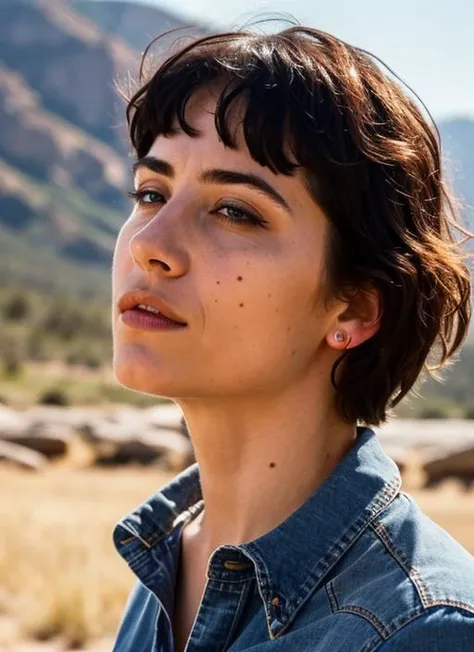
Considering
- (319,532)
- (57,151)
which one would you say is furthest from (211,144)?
(57,151)

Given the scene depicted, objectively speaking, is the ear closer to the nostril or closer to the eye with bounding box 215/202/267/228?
the eye with bounding box 215/202/267/228

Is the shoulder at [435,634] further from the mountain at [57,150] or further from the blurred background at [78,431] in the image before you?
the mountain at [57,150]

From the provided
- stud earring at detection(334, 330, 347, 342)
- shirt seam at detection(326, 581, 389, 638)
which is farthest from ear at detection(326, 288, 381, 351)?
shirt seam at detection(326, 581, 389, 638)

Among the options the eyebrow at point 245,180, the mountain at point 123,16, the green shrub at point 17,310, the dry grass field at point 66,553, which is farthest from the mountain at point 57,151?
the eyebrow at point 245,180

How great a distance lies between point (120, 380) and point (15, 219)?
79915 mm

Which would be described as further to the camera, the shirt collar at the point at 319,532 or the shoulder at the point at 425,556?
the shirt collar at the point at 319,532

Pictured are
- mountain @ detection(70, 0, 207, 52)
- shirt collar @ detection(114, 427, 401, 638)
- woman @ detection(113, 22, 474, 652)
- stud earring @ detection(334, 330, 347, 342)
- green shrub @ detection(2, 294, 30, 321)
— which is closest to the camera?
shirt collar @ detection(114, 427, 401, 638)

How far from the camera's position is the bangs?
2.11 meters

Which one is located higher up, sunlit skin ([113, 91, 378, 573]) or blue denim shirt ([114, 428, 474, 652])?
sunlit skin ([113, 91, 378, 573])

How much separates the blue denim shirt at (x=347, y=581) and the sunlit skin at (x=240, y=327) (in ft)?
0.51

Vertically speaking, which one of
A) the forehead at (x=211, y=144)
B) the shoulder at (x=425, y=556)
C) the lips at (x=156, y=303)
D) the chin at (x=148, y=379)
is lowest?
the shoulder at (x=425, y=556)

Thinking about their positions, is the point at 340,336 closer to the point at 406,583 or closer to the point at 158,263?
the point at 158,263

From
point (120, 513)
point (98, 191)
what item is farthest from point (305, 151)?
point (98, 191)

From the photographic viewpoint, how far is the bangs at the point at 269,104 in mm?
2109
